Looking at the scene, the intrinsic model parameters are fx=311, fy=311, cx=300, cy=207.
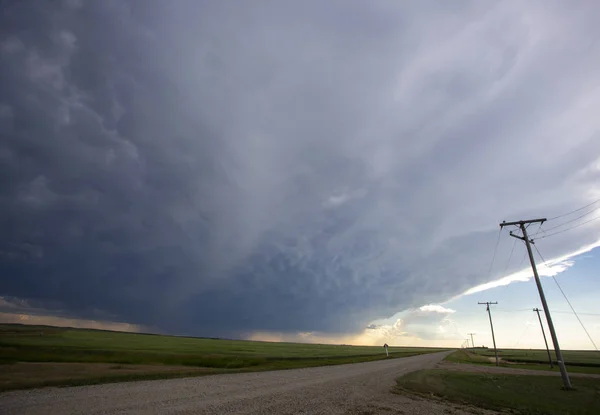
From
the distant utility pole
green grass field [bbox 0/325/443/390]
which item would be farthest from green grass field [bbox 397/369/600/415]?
green grass field [bbox 0/325/443/390]

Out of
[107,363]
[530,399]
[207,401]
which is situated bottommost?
[530,399]

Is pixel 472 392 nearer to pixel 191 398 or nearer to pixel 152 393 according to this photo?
pixel 191 398

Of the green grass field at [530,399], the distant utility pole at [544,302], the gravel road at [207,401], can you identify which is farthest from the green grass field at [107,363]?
the distant utility pole at [544,302]

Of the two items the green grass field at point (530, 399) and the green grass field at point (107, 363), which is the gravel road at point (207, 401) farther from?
the green grass field at point (107, 363)

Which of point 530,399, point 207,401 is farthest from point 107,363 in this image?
point 530,399

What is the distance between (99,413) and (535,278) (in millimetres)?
39855

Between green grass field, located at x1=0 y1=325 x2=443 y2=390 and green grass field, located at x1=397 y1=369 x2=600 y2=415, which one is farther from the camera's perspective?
green grass field, located at x1=0 y1=325 x2=443 y2=390

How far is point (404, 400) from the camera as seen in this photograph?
20750 mm

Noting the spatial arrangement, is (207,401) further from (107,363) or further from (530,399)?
(107,363)

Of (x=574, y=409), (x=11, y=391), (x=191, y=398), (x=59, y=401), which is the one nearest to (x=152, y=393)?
(x=191, y=398)

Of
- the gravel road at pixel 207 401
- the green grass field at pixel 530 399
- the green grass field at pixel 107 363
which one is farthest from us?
the green grass field at pixel 107 363

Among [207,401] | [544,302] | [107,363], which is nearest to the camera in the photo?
[207,401]

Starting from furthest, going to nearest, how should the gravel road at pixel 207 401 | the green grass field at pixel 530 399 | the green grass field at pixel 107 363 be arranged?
the green grass field at pixel 107 363, the green grass field at pixel 530 399, the gravel road at pixel 207 401

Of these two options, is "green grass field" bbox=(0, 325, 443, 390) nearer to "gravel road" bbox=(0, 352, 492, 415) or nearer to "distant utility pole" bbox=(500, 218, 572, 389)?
"gravel road" bbox=(0, 352, 492, 415)
